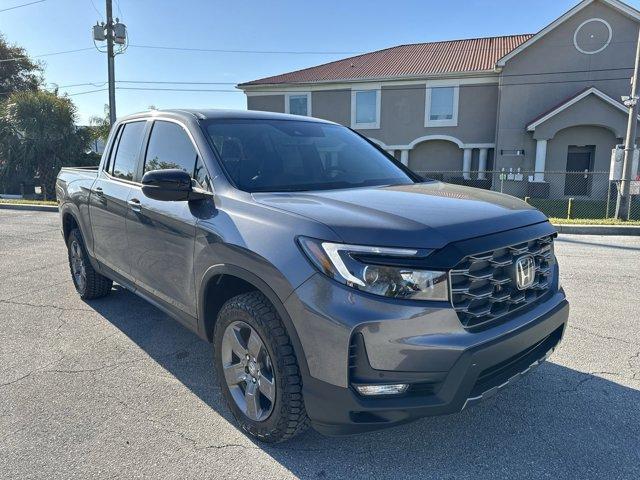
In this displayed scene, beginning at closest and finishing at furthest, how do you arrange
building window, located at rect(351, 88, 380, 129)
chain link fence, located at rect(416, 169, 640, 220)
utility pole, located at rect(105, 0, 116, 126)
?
utility pole, located at rect(105, 0, 116, 126)
chain link fence, located at rect(416, 169, 640, 220)
building window, located at rect(351, 88, 380, 129)

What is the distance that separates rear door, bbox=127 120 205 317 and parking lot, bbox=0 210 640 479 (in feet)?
2.06

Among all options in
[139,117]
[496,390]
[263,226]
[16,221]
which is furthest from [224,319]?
[16,221]

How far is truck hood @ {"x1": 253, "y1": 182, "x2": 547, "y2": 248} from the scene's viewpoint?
6.95ft

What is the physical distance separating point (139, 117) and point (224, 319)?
2272 millimetres

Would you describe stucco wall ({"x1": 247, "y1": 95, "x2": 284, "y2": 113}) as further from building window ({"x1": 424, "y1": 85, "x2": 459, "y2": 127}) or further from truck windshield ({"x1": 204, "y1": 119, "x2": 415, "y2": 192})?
truck windshield ({"x1": 204, "y1": 119, "x2": 415, "y2": 192})

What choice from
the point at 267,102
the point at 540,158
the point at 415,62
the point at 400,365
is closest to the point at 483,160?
the point at 540,158

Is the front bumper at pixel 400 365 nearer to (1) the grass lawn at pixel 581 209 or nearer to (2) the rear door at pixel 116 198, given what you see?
(2) the rear door at pixel 116 198

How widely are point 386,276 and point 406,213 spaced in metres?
0.41

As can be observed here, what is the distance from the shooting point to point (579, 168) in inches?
816

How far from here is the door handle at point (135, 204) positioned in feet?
11.5

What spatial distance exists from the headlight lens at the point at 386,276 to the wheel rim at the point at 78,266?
3838 mm

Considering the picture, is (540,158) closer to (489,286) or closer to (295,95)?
(295,95)

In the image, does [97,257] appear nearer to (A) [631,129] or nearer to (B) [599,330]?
(B) [599,330]

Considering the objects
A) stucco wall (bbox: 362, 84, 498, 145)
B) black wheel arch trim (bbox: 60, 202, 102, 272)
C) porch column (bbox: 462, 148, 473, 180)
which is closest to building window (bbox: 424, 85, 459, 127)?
stucco wall (bbox: 362, 84, 498, 145)
